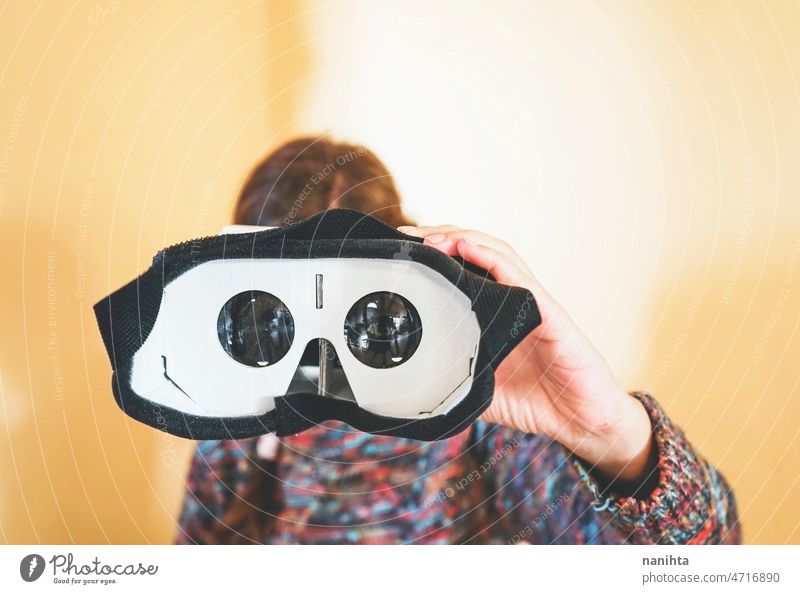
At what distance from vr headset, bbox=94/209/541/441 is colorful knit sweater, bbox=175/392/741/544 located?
177 millimetres

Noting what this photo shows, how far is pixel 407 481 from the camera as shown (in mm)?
535

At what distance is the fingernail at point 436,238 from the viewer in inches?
15.2

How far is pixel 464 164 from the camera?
48cm

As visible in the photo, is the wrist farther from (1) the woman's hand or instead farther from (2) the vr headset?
(2) the vr headset

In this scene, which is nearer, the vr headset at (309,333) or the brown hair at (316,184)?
the vr headset at (309,333)

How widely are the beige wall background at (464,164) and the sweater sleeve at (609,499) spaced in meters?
0.04

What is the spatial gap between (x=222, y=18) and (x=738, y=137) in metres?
0.40

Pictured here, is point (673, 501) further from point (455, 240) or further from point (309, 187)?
point (309, 187)

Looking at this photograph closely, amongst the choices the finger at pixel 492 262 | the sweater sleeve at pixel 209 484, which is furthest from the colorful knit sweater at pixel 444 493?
the finger at pixel 492 262

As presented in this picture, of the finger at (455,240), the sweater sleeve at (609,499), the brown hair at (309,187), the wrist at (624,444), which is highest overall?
the brown hair at (309,187)

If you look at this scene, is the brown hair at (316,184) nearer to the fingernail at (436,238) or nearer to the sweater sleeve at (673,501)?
the fingernail at (436,238)

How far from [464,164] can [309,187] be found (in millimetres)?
122
